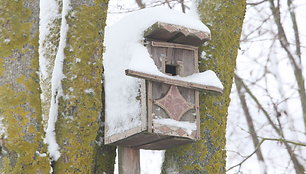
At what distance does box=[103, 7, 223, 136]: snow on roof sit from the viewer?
3.13 metres

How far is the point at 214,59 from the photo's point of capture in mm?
3379

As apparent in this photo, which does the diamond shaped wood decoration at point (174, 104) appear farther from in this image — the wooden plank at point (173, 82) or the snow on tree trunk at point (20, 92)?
the snow on tree trunk at point (20, 92)

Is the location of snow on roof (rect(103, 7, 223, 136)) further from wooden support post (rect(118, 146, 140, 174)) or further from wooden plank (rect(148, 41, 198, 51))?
wooden support post (rect(118, 146, 140, 174))

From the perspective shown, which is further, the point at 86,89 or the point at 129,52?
the point at 129,52

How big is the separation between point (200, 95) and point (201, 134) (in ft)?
0.92

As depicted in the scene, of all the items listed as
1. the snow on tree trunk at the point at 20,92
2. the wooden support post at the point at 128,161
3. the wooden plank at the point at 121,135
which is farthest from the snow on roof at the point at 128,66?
the snow on tree trunk at the point at 20,92

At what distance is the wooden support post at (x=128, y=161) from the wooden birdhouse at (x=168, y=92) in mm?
65

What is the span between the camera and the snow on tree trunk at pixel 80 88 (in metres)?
2.78

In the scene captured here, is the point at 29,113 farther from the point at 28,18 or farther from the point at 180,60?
the point at 180,60

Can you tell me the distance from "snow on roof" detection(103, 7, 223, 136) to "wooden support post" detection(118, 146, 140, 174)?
27 cm

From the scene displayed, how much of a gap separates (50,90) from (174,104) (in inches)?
31.1

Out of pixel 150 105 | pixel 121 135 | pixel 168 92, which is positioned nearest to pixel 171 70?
pixel 168 92

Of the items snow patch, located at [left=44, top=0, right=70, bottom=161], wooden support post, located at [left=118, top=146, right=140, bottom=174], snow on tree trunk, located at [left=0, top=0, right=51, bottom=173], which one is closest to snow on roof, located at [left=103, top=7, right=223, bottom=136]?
wooden support post, located at [left=118, top=146, right=140, bottom=174]

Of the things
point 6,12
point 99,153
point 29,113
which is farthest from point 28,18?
point 99,153
